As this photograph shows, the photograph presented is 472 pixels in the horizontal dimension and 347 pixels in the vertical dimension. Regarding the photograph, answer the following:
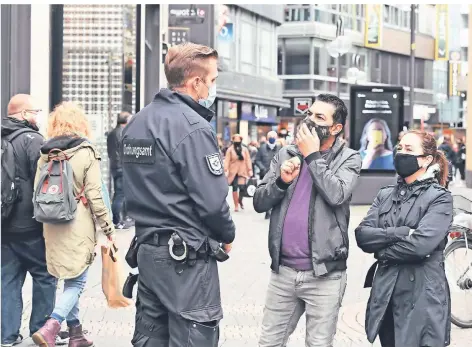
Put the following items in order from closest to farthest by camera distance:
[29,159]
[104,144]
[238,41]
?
[29,159] < [104,144] < [238,41]

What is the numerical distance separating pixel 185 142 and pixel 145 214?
1.25 ft

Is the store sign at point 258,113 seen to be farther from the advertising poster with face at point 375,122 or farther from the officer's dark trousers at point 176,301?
the officer's dark trousers at point 176,301

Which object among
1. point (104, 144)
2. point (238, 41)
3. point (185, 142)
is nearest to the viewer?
point (185, 142)

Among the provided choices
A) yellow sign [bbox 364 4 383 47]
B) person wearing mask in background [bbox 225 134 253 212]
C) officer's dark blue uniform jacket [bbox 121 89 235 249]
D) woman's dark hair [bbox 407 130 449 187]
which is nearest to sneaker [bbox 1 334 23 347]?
officer's dark blue uniform jacket [bbox 121 89 235 249]

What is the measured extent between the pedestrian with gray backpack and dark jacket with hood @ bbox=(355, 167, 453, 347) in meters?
2.28

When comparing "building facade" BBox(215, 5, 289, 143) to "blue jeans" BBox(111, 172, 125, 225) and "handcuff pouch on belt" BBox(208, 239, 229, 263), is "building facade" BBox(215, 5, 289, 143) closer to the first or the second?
"blue jeans" BBox(111, 172, 125, 225)

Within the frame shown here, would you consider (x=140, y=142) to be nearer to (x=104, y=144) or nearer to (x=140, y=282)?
(x=140, y=282)

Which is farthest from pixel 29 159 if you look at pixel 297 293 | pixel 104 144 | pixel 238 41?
pixel 238 41

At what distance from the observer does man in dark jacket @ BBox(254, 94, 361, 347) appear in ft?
15.7

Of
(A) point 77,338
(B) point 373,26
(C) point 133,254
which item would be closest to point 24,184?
(A) point 77,338

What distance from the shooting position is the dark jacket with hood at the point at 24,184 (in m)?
6.78

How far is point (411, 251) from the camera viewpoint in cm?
476

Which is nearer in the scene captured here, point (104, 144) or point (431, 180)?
point (431, 180)

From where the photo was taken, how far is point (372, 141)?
67.9 ft
